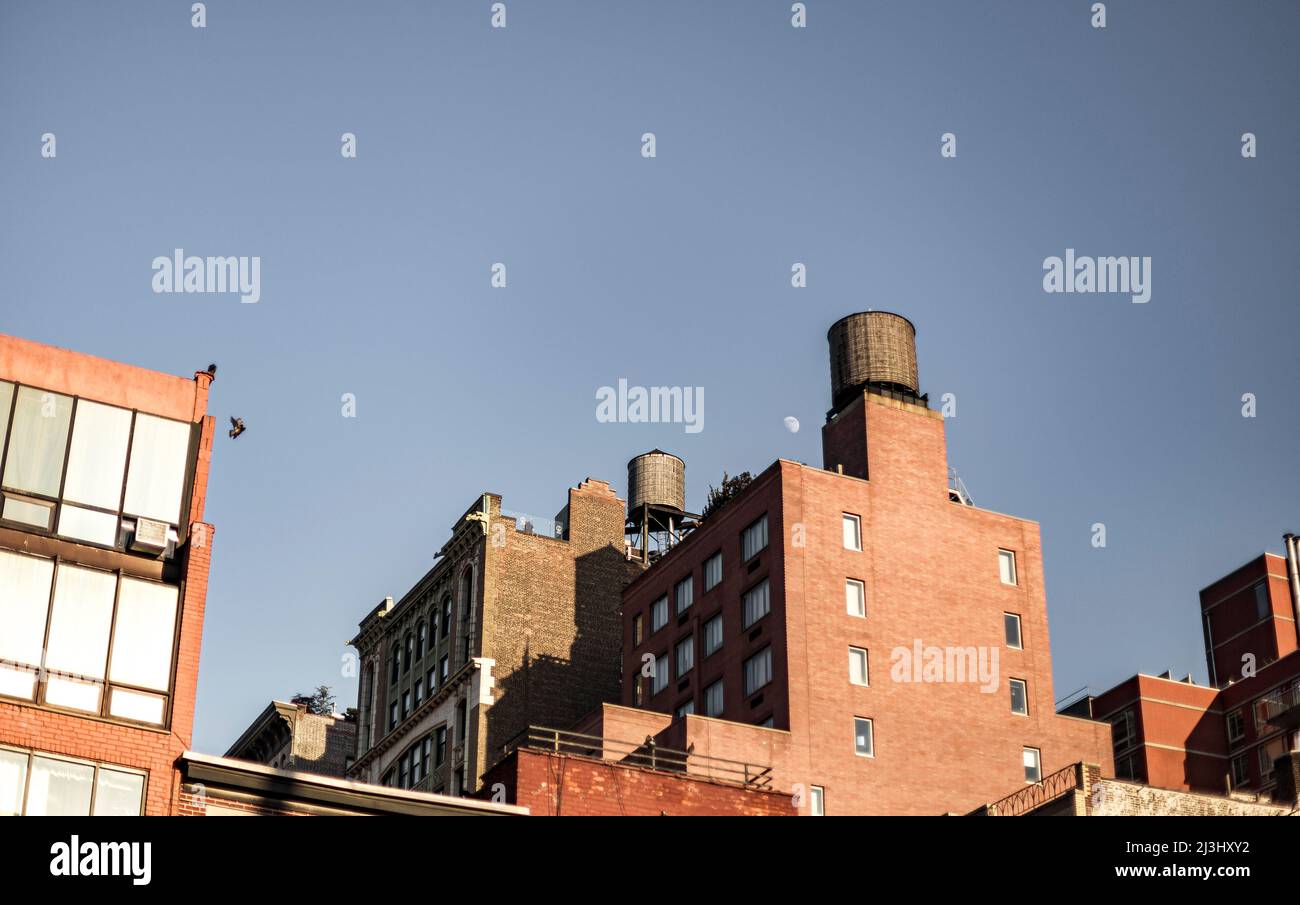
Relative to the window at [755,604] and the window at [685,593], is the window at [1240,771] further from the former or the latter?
the window at [755,604]

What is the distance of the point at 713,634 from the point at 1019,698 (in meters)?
12.3

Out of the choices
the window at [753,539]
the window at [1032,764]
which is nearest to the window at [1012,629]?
the window at [1032,764]

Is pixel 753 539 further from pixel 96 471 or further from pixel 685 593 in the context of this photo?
pixel 96 471

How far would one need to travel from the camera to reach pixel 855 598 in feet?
228

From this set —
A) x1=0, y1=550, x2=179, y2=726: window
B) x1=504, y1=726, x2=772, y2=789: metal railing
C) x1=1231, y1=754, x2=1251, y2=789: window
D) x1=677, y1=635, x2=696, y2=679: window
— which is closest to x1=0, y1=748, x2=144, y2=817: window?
x1=0, y1=550, x2=179, y2=726: window

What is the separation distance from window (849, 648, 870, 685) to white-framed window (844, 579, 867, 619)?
1500 millimetres

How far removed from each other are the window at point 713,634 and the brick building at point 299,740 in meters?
28.1

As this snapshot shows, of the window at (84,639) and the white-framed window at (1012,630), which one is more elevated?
the white-framed window at (1012,630)

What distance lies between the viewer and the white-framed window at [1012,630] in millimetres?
71938

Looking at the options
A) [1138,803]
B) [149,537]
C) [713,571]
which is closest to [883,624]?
[713,571]

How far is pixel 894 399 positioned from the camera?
7625 cm
